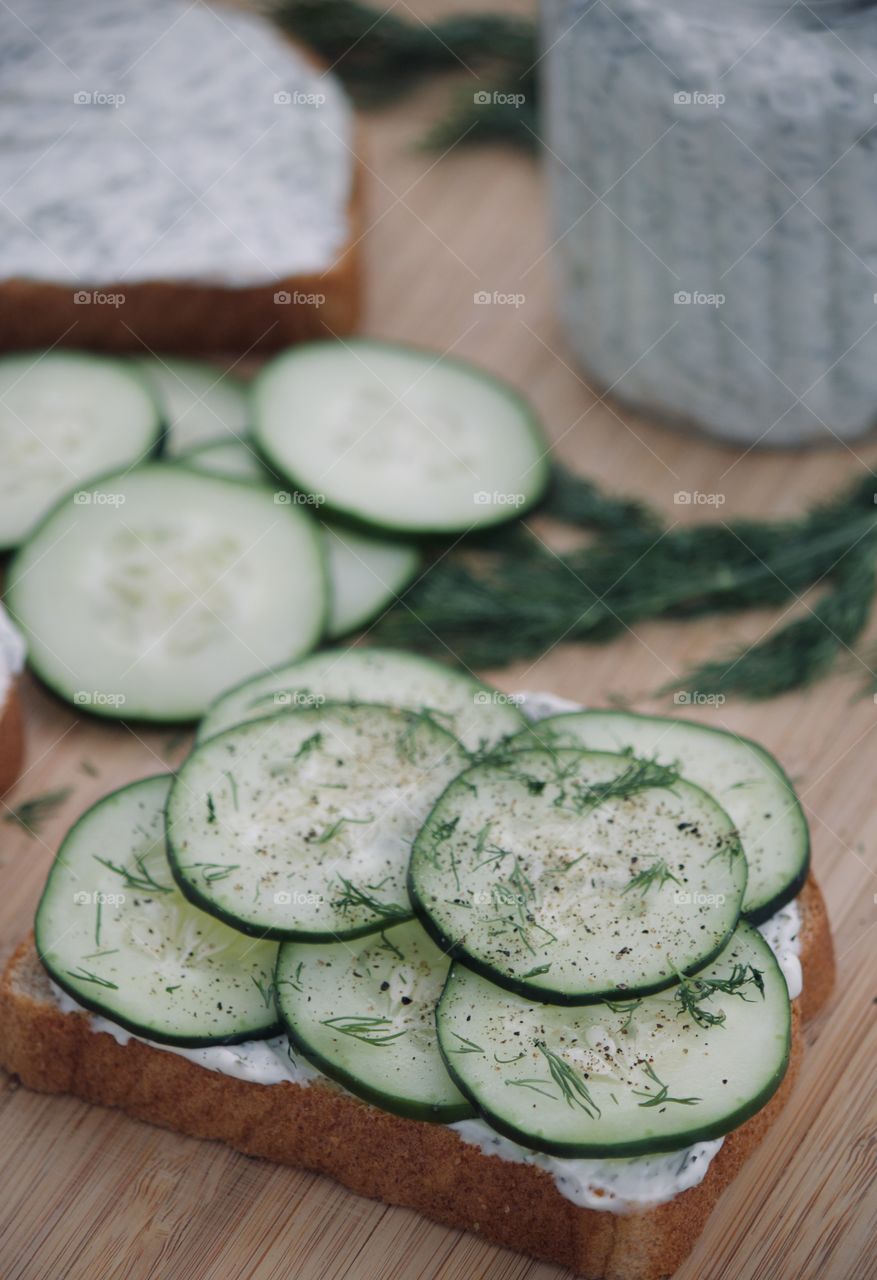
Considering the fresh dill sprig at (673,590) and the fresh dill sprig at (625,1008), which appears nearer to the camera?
the fresh dill sprig at (625,1008)

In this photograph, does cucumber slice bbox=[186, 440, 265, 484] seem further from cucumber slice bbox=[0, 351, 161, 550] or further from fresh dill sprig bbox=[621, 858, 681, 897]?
fresh dill sprig bbox=[621, 858, 681, 897]

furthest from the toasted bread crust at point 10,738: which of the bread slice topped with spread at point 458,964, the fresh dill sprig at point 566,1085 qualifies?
the fresh dill sprig at point 566,1085

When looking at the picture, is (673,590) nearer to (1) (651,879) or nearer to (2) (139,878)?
(1) (651,879)

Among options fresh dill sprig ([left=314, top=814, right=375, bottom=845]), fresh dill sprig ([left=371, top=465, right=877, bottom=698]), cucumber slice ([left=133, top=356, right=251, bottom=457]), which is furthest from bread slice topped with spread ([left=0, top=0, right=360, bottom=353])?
fresh dill sprig ([left=314, top=814, right=375, bottom=845])

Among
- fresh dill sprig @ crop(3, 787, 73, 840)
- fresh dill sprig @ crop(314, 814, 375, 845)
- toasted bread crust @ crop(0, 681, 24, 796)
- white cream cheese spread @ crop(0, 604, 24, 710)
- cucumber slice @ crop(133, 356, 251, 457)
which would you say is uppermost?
fresh dill sprig @ crop(314, 814, 375, 845)

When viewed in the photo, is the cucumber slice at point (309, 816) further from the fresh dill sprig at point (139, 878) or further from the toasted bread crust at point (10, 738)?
the toasted bread crust at point (10, 738)

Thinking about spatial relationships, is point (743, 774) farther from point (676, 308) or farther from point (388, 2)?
point (388, 2)

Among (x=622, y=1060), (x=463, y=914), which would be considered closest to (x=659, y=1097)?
(x=622, y=1060)

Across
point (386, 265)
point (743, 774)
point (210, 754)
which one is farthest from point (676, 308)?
point (210, 754)
